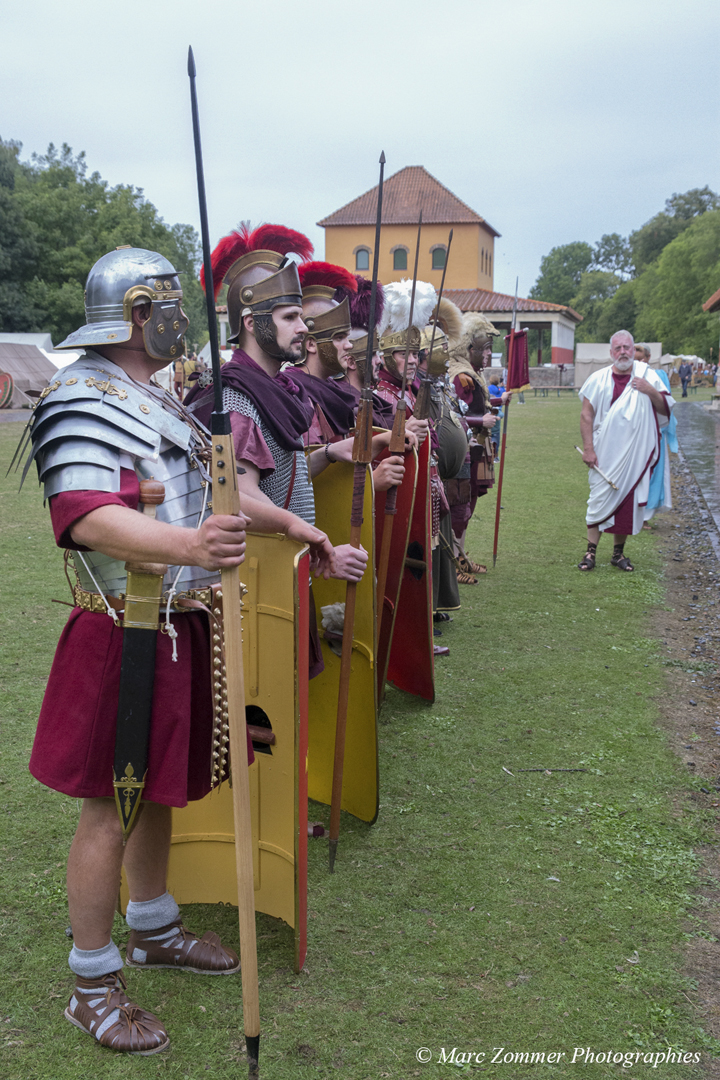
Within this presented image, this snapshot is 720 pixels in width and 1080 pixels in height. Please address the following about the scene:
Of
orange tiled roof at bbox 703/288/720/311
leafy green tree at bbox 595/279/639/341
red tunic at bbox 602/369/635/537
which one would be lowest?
red tunic at bbox 602/369/635/537

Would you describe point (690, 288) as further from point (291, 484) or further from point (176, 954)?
point (176, 954)

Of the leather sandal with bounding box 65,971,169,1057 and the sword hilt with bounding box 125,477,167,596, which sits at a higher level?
the sword hilt with bounding box 125,477,167,596

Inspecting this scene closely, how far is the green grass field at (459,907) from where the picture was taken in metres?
2.28

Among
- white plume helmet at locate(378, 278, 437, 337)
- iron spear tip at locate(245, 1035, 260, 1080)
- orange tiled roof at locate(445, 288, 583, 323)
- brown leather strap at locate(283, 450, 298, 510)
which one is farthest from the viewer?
orange tiled roof at locate(445, 288, 583, 323)

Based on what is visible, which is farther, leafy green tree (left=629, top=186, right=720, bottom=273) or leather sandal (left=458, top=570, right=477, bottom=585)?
leafy green tree (left=629, top=186, right=720, bottom=273)

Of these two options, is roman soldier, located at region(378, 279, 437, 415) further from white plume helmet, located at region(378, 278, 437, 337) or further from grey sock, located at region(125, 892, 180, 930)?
grey sock, located at region(125, 892, 180, 930)

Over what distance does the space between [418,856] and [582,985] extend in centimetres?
81

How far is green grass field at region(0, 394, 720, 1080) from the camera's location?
7.47 ft

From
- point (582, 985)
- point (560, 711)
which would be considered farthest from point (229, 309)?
point (560, 711)

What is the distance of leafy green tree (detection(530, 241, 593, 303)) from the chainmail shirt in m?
108

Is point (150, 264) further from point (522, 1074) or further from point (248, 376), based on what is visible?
point (522, 1074)

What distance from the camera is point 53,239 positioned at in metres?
40.6

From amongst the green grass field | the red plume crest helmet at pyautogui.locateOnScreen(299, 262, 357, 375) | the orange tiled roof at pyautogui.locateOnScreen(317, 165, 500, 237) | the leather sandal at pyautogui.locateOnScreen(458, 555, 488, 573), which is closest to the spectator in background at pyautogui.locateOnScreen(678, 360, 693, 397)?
the orange tiled roof at pyautogui.locateOnScreen(317, 165, 500, 237)

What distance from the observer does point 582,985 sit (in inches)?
98.0
